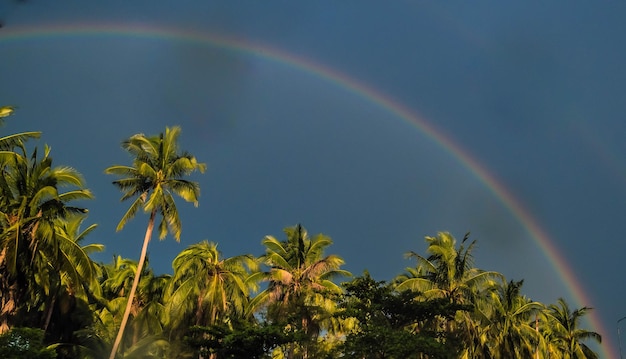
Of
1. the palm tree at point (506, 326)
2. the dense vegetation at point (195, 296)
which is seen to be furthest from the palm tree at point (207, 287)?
the palm tree at point (506, 326)

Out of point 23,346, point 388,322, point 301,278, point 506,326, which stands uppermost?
point 301,278

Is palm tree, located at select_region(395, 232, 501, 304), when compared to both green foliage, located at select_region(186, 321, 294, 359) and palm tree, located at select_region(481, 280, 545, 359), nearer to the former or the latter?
palm tree, located at select_region(481, 280, 545, 359)

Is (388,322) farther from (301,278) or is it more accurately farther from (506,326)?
(506,326)

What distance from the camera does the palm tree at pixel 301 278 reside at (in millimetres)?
32656

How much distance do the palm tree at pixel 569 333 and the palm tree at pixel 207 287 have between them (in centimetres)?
3422

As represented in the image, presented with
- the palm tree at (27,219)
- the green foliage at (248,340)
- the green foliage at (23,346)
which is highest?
the palm tree at (27,219)

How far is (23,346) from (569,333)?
5043 centimetres

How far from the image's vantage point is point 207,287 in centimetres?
3303

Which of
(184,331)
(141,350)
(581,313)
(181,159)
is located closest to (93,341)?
(141,350)

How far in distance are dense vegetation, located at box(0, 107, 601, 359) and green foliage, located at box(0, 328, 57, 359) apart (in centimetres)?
4

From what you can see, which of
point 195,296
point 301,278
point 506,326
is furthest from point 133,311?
point 506,326

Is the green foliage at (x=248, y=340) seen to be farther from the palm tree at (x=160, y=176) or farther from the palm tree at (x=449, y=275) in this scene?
the palm tree at (x=449, y=275)

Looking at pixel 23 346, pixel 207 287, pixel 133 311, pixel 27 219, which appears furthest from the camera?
pixel 133 311

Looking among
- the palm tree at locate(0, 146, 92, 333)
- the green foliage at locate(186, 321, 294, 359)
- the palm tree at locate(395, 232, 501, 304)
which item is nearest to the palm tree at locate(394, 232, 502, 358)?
the palm tree at locate(395, 232, 501, 304)
